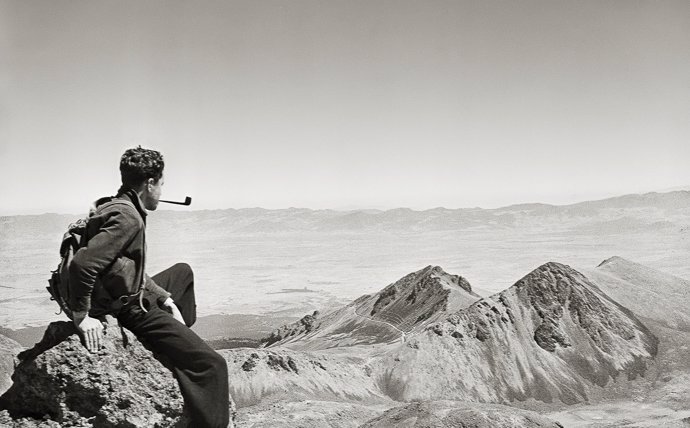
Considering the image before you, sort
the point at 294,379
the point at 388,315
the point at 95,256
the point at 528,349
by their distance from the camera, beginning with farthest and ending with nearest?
the point at 388,315
the point at 528,349
the point at 294,379
the point at 95,256

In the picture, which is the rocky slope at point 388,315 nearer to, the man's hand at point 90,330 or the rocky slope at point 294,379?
the rocky slope at point 294,379

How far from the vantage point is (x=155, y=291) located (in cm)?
356

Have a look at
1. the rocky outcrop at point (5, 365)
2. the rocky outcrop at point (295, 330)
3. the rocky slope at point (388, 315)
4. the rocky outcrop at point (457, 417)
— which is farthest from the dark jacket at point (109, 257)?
the rocky outcrop at point (295, 330)

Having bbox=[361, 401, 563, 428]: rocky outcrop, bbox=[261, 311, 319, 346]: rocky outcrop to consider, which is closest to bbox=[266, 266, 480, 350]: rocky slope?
bbox=[261, 311, 319, 346]: rocky outcrop

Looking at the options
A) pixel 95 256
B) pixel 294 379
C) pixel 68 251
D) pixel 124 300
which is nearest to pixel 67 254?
pixel 68 251

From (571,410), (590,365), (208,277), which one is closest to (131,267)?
(571,410)

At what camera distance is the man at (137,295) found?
301cm

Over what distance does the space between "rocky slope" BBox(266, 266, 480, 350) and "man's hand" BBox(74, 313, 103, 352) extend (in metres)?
39.9

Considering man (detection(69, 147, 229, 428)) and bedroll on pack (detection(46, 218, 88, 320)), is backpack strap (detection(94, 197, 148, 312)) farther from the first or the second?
bedroll on pack (detection(46, 218, 88, 320))

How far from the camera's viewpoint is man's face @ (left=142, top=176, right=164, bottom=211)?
3352mm

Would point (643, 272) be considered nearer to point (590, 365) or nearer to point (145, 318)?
point (590, 365)

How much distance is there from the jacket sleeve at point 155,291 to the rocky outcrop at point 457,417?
14.3m

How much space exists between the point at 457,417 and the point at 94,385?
14.9 m

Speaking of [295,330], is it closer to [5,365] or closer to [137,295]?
[5,365]
